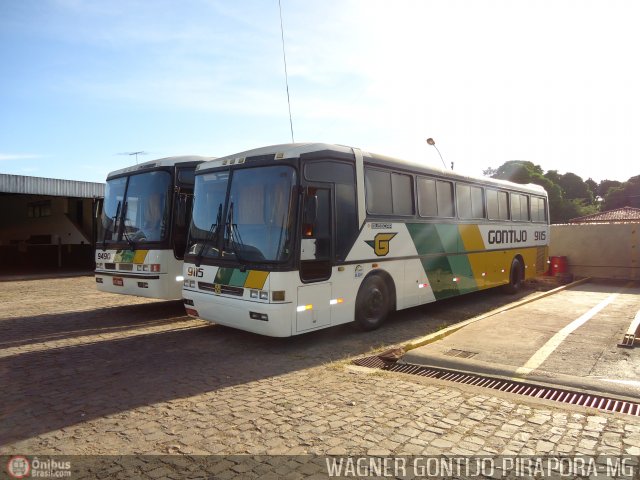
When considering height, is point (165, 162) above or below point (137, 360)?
above

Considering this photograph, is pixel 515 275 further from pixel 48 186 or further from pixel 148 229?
pixel 48 186

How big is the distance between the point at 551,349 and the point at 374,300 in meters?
2.98

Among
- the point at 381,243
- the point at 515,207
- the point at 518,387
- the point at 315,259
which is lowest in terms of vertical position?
the point at 518,387

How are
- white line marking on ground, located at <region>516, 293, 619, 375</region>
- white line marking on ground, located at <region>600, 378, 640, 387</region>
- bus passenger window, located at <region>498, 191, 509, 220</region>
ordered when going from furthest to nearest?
bus passenger window, located at <region>498, 191, 509, 220</region>
white line marking on ground, located at <region>516, 293, 619, 375</region>
white line marking on ground, located at <region>600, 378, 640, 387</region>

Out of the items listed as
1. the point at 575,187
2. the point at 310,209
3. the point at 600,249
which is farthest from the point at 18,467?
the point at 575,187

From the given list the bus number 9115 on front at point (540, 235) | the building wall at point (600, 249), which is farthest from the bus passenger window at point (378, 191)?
the building wall at point (600, 249)

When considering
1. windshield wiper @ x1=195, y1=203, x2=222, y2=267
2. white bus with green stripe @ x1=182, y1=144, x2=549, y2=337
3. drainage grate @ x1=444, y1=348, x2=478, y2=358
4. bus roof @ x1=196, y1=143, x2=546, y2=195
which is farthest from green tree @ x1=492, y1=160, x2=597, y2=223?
windshield wiper @ x1=195, y1=203, x2=222, y2=267

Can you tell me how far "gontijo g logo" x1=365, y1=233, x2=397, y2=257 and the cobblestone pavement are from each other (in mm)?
1540

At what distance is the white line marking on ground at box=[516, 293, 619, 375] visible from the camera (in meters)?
5.69

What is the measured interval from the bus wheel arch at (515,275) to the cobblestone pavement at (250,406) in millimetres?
7116

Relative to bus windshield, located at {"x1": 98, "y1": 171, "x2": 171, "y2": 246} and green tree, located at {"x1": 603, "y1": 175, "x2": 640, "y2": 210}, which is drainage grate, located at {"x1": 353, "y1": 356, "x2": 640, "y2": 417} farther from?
green tree, located at {"x1": 603, "y1": 175, "x2": 640, "y2": 210}

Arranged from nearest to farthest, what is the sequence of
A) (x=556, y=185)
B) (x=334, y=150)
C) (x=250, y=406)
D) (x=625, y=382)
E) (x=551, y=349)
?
(x=250, y=406), (x=625, y=382), (x=551, y=349), (x=334, y=150), (x=556, y=185)

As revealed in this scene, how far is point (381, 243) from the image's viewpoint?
831cm

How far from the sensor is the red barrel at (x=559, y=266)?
17250 millimetres
